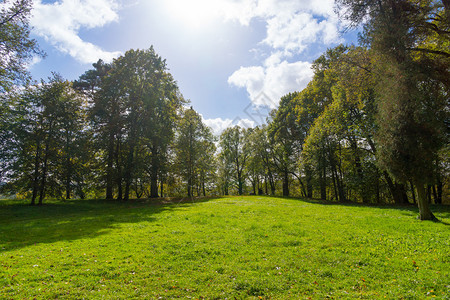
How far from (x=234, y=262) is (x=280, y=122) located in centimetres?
3844

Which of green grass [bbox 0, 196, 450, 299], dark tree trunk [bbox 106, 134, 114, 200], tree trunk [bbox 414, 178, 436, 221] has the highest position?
dark tree trunk [bbox 106, 134, 114, 200]

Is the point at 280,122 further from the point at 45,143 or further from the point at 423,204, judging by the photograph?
the point at 45,143

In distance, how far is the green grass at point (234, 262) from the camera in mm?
5887

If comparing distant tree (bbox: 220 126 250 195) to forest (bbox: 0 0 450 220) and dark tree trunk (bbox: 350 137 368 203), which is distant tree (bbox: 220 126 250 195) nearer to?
forest (bbox: 0 0 450 220)

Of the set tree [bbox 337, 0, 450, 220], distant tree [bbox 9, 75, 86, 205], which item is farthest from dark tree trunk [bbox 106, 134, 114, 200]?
Result: tree [bbox 337, 0, 450, 220]

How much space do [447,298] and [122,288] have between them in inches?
338

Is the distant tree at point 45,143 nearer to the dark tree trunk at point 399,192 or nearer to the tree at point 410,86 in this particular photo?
the tree at point 410,86

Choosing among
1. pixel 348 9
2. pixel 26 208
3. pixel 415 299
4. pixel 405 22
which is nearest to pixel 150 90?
pixel 26 208

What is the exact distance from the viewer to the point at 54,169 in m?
26.6

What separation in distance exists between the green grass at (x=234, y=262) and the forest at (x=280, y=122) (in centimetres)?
656

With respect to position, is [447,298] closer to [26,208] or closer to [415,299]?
[415,299]

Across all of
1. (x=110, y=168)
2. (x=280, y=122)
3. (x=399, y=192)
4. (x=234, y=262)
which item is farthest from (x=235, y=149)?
(x=234, y=262)

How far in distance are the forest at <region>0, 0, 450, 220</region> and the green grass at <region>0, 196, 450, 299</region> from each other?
21.5 ft

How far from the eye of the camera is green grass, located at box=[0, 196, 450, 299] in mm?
5887
